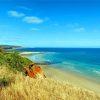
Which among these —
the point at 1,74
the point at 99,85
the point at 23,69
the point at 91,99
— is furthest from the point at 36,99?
the point at 99,85

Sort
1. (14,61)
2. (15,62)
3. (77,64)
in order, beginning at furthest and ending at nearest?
(77,64) → (14,61) → (15,62)

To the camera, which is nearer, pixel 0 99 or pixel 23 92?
pixel 0 99

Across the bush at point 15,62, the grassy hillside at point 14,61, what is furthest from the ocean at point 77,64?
the grassy hillside at point 14,61

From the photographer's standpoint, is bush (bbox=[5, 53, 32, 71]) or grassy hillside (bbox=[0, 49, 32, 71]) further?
bush (bbox=[5, 53, 32, 71])

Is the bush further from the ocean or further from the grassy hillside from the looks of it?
the ocean

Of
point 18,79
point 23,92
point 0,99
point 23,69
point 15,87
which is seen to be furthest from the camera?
point 23,69

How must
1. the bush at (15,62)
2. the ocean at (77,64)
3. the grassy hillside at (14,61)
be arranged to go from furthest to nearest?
the ocean at (77,64) < the bush at (15,62) < the grassy hillside at (14,61)

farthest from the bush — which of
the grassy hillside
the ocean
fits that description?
the ocean

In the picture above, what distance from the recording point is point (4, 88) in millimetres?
5570

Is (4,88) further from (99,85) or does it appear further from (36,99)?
(99,85)

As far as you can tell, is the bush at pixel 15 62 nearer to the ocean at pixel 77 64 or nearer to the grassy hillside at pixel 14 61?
the grassy hillside at pixel 14 61

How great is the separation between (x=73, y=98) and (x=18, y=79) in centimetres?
184

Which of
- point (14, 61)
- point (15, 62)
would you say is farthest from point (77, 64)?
point (15, 62)

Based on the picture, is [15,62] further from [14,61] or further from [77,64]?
[77,64]
